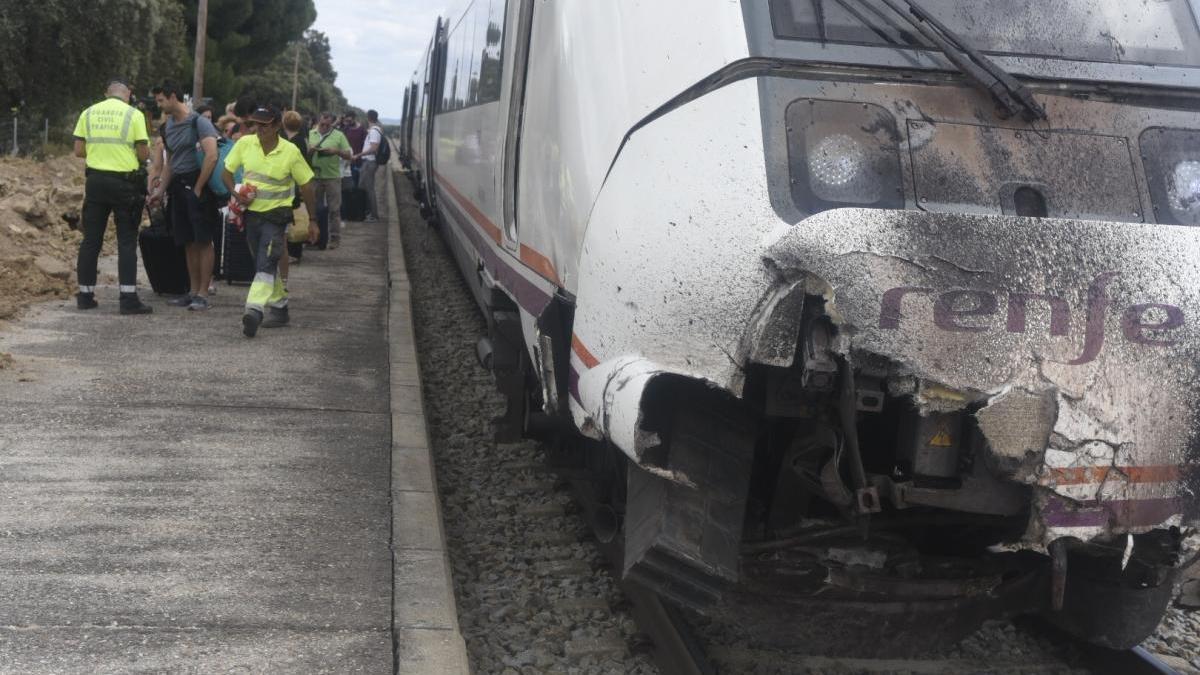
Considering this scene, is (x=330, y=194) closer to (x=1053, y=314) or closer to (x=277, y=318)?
(x=277, y=318)

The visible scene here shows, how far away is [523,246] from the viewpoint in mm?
5801

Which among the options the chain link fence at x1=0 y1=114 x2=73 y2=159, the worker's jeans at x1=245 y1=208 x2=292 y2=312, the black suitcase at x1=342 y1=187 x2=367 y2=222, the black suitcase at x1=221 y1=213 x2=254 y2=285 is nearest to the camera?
the worker's jeans at x1=245 y1=208 x2=292 y2=312

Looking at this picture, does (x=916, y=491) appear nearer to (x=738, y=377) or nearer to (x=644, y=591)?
(x=738, y=377)

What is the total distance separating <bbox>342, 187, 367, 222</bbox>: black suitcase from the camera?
73.3 feet

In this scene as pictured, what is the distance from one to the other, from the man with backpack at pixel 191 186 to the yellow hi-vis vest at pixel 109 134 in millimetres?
596

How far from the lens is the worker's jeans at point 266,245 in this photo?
10117mm

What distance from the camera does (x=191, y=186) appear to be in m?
11.2

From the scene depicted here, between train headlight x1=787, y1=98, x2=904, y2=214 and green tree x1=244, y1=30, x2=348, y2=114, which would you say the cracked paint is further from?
green tree x1=244, y1=30, x2=348, y2=114

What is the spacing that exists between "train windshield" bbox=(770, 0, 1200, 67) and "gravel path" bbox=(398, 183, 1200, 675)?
7.42ft

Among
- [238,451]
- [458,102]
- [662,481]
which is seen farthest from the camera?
[458,102]

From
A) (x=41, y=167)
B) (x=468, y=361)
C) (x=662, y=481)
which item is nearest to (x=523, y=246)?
(x=662, y=481)

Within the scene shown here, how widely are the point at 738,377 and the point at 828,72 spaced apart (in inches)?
42.5

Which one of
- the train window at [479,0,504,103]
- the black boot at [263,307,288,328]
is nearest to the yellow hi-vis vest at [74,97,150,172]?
the black boot at [263,307,288,328]

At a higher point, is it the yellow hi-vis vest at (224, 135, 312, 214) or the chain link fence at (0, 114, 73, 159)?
the chain link fence at (0, 114, 73, 159)
